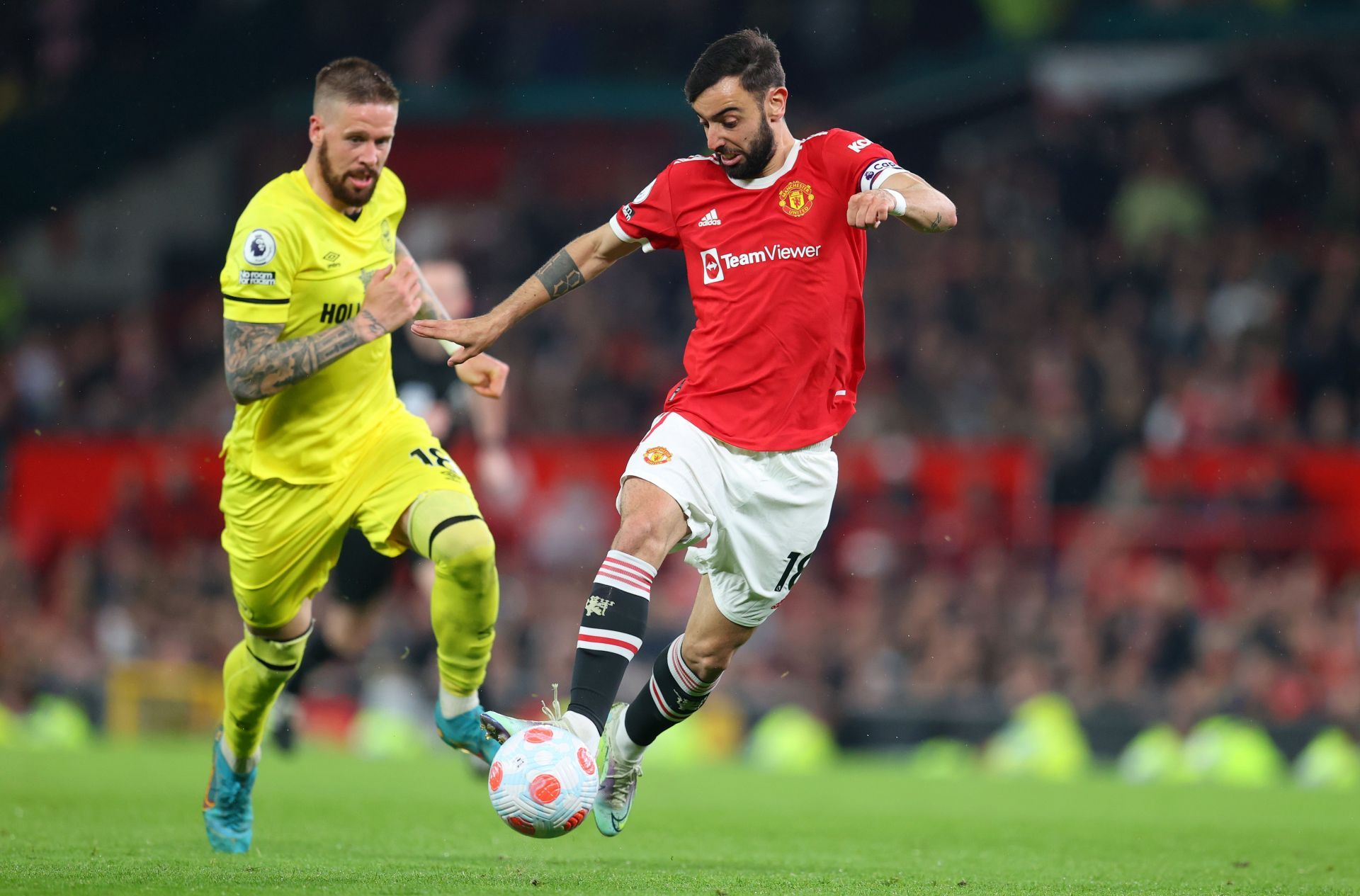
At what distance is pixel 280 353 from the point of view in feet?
19.8

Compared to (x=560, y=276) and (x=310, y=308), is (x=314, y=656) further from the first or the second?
(x=560, y=276)

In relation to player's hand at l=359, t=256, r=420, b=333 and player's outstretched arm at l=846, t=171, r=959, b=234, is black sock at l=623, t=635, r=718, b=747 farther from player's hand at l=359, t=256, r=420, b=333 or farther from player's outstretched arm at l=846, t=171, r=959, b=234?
player's outstretched arm at l=846, t=171, r=959, b=234

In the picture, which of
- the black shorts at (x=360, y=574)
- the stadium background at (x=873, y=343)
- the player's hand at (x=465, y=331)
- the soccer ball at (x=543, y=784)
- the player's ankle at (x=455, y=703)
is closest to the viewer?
the soccer ball at (x=543, y=784)

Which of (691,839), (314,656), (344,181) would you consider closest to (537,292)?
(344,181)

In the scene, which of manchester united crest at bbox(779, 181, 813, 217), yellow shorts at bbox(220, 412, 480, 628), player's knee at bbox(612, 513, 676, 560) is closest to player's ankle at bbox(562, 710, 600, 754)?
player's knee at bbox(612, 513, 676, 560)

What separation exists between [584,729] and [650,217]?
202cm

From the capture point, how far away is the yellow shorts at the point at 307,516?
21.3 feet

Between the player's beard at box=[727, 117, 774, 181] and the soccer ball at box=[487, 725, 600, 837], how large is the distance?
2.22 metres

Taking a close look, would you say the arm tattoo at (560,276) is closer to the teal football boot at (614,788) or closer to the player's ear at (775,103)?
the player's ear at (775,103)

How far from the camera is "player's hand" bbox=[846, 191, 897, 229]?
217 inches

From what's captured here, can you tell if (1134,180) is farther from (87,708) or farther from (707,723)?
(87,708)

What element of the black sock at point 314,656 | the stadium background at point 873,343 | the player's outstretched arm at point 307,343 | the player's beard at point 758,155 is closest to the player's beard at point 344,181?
the player's outstretched arm at point 307,343

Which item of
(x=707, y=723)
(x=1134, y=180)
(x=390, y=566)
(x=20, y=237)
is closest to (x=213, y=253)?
(x=20, y=237)

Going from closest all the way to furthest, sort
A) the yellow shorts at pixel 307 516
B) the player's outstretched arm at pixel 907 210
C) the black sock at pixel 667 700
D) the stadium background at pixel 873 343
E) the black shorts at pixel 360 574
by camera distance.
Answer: the player's outstretched arm at pixel 907 210 → the yellow shorts at pixel 307 516 → the black sock at pixel 667 700 → the black shorts at pixel 360 574 → the stadium background at pixel 873 343
